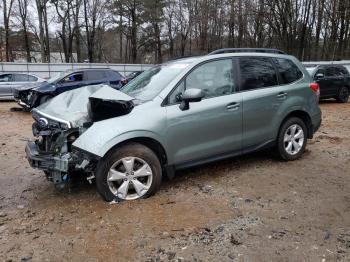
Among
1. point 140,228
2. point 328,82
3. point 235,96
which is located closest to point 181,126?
point 235,96

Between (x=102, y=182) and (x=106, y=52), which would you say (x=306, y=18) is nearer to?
(x=106, y=52)

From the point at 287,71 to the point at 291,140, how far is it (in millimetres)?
1084

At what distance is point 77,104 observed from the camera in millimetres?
4676

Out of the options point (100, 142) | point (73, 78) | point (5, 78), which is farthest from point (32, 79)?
point (100, 142)

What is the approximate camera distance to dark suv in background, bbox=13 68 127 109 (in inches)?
465

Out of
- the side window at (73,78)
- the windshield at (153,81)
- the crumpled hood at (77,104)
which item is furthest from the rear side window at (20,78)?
the windshield at (153,81)

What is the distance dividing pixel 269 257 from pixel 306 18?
34285 millimetres

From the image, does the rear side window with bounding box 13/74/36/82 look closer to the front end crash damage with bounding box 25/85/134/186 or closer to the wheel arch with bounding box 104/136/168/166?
the front end crash damage with bounding box 25/85/134/186

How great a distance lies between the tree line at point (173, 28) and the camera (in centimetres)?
3272

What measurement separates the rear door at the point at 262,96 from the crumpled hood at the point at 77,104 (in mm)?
1697

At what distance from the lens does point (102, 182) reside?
12.8 feet

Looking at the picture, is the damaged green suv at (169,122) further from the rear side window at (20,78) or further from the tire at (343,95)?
the rear side window at (20,78)

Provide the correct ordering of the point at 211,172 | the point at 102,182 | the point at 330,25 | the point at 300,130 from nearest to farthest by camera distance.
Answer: the point at 102,182 < the point at 211,172 < the point at 300,130 < the point at 330,25

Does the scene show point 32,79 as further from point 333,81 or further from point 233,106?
point 233,106
